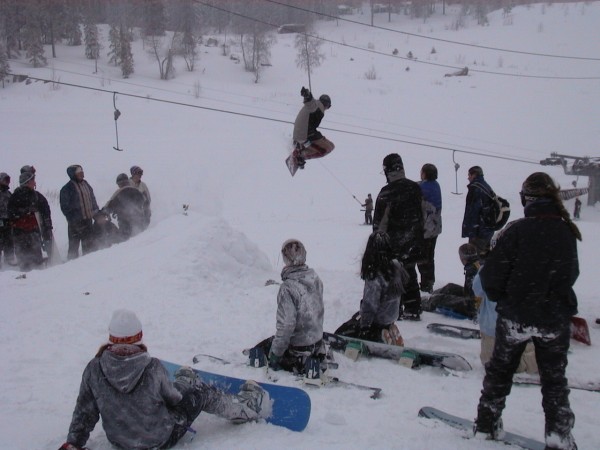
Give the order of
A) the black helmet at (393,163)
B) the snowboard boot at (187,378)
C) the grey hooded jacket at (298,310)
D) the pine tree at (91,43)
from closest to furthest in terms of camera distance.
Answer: the snowboard boot at (187,378) → the grey hooded jacket at (298,310) → the black helmet at (393,163) → the pine tree at (91,43)

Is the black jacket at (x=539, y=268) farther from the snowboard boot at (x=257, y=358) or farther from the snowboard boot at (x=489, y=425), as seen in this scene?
the snowboard boot at (x=257, y=358)

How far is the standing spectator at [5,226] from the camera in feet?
30.3

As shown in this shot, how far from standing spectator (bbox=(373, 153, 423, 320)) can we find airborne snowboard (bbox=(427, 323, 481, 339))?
0.87 meters

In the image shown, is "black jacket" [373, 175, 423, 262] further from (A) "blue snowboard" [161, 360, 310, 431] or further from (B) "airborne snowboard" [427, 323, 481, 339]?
(A) "blue snowboard" [161, 360, 310, 431]

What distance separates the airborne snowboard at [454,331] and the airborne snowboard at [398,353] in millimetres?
1004

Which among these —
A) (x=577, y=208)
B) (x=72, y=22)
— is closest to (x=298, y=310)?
(x=577, y=208)

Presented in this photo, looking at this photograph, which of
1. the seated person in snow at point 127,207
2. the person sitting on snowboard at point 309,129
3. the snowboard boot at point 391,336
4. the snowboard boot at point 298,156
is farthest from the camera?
the seated person in snow at point 127,207

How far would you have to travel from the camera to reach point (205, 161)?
24.4 m

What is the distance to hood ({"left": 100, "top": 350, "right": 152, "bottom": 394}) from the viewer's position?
10.4 feet

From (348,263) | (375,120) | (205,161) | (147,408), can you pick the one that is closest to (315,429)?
(147,408)

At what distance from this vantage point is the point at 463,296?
6.70m

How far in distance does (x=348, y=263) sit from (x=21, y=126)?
19052 mm

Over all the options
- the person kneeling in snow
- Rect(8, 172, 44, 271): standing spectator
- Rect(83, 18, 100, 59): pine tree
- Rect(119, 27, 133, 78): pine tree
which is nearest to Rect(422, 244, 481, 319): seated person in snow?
the person kneeling in snow

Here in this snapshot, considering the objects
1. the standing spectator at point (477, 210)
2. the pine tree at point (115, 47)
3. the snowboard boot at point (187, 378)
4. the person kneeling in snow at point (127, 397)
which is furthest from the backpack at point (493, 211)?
the pine tree at point (115, 47)
